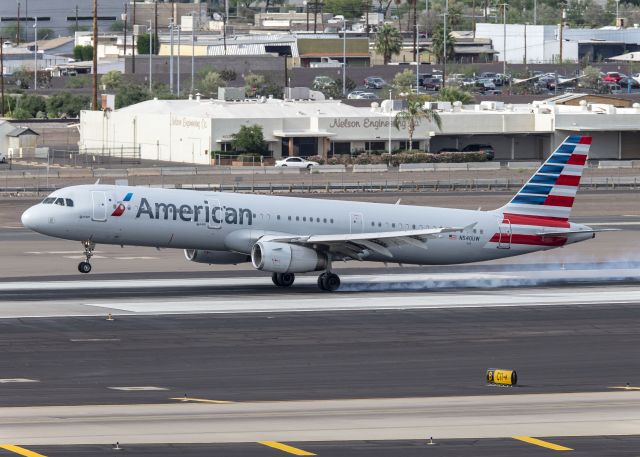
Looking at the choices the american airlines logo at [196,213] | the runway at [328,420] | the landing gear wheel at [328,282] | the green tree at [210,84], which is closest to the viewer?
the runway at [328,420]

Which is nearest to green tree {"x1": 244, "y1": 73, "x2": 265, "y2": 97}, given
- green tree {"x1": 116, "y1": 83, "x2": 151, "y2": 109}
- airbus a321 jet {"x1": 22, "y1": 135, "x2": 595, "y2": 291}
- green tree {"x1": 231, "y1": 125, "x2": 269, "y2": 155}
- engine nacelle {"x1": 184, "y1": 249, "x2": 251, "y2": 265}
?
green tree {"x1": 116, "y1": 83, "x2": 151, "y2": 109}

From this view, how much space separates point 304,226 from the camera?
5775cm

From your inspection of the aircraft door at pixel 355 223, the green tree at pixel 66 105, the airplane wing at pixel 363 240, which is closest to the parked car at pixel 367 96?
the green tree at pixel 66 105

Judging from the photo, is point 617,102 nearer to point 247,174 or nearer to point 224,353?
point 247,174

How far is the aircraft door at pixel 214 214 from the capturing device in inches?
2185

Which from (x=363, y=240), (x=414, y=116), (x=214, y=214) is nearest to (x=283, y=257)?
(x=214, y=214)

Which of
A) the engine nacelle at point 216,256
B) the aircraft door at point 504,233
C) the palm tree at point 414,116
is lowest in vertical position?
the engine nacelle at point 216,256

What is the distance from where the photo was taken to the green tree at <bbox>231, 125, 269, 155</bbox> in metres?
124

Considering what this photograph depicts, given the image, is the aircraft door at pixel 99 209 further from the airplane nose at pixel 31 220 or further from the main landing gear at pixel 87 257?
the airplane nose at pixel 31 220

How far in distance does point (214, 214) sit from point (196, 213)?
0.76 metres

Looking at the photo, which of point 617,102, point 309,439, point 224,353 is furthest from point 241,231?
point 617,102

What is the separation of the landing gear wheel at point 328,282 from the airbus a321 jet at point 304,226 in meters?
0.04

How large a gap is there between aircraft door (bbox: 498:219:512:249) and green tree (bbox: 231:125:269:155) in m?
64.9

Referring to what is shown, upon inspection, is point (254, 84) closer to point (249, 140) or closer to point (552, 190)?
point (249, 140)
